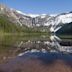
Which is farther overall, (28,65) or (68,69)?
(28,65)

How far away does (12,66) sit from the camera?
8656 millimetres

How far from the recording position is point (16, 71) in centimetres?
795

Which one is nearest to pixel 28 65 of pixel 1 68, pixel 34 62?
pixel 34 62

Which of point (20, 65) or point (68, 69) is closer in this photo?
point (68, 69)

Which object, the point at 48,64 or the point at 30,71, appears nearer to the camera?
the point at 30,71

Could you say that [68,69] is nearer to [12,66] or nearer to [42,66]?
[42,66]

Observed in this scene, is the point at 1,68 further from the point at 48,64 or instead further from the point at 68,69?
the point at 68,69

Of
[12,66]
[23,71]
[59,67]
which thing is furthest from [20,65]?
[59,67]

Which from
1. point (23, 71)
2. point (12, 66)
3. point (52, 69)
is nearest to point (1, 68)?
point (12, 66)

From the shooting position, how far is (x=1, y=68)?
8.63m

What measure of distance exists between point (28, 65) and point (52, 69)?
96 cm

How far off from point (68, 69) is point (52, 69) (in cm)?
46

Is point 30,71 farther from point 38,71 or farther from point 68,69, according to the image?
point 68,69

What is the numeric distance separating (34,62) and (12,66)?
2.31 ft
